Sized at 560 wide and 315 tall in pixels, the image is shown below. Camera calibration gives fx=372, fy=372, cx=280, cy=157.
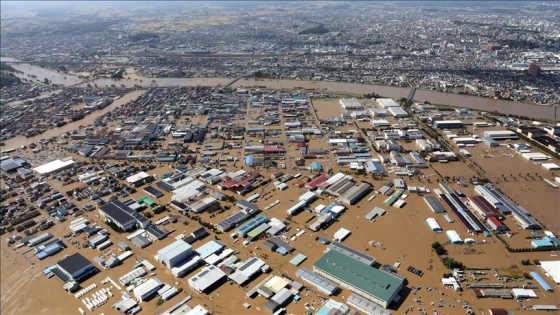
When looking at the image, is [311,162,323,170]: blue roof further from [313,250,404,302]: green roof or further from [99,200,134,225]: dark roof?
[99,200,134,225]: dark roof

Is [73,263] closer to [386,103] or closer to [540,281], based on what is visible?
[540,281]

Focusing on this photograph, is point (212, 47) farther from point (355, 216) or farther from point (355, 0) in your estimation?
point (355, 0)

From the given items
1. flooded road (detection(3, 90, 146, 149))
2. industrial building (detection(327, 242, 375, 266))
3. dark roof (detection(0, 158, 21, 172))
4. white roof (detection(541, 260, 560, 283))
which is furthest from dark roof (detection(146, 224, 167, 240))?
flooded road (detection(3, 90, 146, 149))

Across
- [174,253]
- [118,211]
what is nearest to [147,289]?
[174,253]

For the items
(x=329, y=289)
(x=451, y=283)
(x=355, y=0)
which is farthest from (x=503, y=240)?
(x=355, y=0)

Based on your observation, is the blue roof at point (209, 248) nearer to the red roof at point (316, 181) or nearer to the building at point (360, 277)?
the building at point (360, 277)

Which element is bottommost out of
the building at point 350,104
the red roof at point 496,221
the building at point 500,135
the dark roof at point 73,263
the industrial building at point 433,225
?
the dark roof at point 73,263

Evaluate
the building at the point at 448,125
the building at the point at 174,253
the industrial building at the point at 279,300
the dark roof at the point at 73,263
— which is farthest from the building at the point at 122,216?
the building at the point at 448,125
